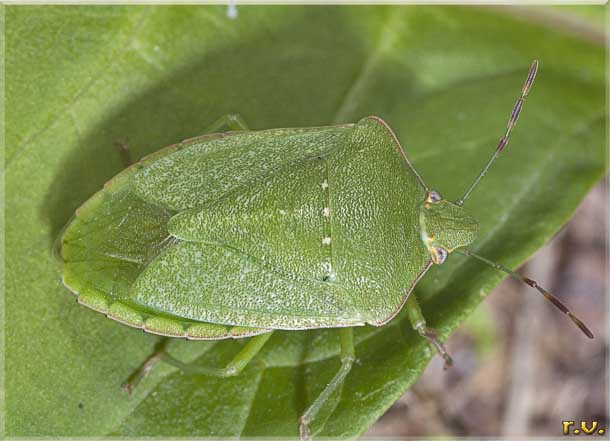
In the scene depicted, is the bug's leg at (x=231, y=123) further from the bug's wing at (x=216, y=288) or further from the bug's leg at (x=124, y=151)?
the bug's wing at (x=216, y=288)

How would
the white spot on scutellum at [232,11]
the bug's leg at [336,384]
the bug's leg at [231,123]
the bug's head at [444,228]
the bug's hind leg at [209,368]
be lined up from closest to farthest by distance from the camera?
1. the bug's leg at [336,384]
2. the bug's hind leg at [209,368]
3. the bug's head at [444,228]
4. the bug's leg at [231,123]
5. the white spot on scutellum at [232,11]

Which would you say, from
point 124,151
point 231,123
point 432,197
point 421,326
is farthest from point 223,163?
point 421,326

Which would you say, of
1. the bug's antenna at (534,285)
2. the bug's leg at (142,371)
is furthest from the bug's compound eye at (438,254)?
the bug's leg at (142,371)

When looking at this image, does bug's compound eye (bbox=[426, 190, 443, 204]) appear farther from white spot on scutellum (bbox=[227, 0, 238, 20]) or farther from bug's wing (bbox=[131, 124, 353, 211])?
white spot on scutellum (bbox=[227, 0, 238, 20])

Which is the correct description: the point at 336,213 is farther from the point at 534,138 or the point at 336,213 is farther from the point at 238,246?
the point at 534,138

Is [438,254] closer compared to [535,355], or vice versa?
[438,254]

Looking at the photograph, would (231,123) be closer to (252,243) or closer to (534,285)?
(252,243)
